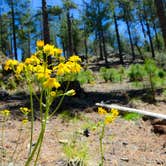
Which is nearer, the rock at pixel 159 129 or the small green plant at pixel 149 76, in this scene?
the rock at pixel 159 129

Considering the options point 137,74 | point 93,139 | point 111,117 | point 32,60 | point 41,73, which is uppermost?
point 137,74

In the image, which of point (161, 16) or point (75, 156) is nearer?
point (75, 156)

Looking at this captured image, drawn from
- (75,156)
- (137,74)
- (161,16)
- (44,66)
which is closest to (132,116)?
(75,156)

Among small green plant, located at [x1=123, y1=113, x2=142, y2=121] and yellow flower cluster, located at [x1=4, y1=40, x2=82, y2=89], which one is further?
small green plant, located at [x1=123, y1=113, x2=142, y2=121]

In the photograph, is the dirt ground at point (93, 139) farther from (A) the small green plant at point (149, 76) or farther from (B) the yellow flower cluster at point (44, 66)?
(B) the yellow flower cluster at point (44, 66)

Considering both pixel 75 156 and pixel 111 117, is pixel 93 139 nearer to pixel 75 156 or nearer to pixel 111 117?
pixel 75 156

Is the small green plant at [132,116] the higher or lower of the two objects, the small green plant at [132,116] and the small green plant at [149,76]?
the lower

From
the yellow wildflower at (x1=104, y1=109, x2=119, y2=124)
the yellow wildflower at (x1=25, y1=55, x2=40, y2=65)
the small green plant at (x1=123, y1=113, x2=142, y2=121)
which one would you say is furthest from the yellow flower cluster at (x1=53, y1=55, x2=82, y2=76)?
the small green plant at (x1=123, y1=113, x2=142, y2=121)

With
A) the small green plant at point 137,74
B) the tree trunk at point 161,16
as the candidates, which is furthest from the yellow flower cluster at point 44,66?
the small green plant at point 137,74

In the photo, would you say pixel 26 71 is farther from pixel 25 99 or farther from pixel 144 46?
pixel 144 46

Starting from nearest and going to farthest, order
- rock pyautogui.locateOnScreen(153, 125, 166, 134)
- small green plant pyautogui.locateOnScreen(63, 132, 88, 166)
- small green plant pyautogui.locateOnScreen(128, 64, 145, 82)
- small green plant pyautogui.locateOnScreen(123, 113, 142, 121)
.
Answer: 1. small green plant pyautogui.locateOnScreen(63, 132, 88, 166)
2. rock pyautogui.locateOnScreen(153, 125, 166, 134)
3. small green plant pyautogui.locateOnScreen(123, 113, 142, 121)
4. small green plant pyautogui.locateOnScreen(128, 64, 145, 82)

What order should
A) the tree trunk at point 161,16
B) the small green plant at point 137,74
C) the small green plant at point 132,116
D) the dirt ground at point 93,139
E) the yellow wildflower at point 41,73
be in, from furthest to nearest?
the small green plant at point 137,74
the tree trunk at point 161,16
the small green plant at point 132,116
the dirt ground at point 93,139
the yellow wildflower at point 41,73

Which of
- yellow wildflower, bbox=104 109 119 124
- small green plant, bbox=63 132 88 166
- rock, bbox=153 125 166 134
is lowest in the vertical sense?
small green plant, bbox=63 132 88 166

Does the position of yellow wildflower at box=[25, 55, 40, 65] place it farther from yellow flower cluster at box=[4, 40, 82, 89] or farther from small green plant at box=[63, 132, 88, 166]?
small green plant at box=[63, 132, 88, 166]
